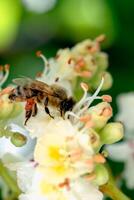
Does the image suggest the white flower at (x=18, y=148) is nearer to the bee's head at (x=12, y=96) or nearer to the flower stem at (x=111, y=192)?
the bee's head at (x=12, y=96)

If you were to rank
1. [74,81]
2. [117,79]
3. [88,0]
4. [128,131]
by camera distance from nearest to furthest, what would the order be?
1. [74,81]
2. [128,131]
3. [117,79]
4. [88,0]

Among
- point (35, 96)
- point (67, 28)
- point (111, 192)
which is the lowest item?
point (111, 192)

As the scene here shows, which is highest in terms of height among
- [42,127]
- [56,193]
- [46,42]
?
[46,42]

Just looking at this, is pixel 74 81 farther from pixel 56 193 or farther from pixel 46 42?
pixel 46 42

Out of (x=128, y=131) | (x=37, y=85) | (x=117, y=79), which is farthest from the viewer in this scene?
(x=117, y=79)

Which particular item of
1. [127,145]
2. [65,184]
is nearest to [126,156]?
[127,145]

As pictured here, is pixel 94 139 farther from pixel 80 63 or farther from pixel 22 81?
pixel 80 63

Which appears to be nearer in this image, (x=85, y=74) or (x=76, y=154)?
(x=76, y=154)

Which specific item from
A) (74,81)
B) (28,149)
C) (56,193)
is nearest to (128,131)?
(74,81)

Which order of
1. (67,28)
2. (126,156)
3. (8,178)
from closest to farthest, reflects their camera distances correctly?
(8,178)
(126,156)
(67,28)
